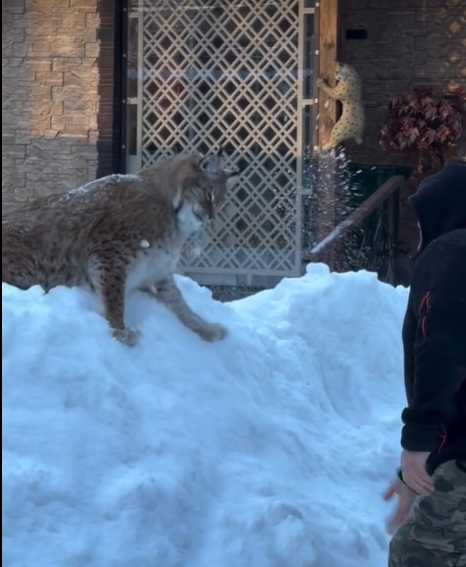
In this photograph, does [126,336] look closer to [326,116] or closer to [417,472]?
[417,472]

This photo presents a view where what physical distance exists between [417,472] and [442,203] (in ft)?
2.49

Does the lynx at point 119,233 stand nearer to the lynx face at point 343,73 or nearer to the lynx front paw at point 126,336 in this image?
the lynx front paw at point 126,336

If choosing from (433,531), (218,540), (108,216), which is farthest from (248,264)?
(433,531)

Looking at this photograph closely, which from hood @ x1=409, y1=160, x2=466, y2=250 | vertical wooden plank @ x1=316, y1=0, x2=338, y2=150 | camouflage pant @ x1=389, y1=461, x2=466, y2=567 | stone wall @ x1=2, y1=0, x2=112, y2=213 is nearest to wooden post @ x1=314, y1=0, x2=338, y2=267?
vertical wooden plank @ x1=316, y1=0, x2=338, y2=150

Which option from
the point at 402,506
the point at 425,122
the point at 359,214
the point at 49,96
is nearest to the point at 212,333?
the point at 402,506

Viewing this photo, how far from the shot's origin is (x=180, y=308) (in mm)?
5035

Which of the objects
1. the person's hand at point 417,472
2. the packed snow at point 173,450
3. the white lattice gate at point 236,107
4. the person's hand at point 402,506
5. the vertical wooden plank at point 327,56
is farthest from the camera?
the white lattice gate at point 236,107

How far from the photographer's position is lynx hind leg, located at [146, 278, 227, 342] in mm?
5000

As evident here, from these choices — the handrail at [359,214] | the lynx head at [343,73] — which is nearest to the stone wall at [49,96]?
the lynx head at [343,73]

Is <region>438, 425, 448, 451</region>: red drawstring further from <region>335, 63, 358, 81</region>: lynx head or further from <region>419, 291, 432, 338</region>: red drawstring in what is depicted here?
<region>335, 63, 358, 81</region>: lynx head

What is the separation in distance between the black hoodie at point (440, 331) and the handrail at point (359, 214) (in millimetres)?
5331

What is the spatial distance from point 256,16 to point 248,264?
7.33ft

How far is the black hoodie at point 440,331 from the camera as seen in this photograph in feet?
10.1

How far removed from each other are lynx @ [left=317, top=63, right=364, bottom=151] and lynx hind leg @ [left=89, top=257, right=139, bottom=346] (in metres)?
5.79
